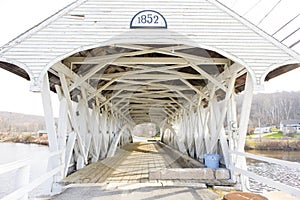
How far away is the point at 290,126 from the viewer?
4966cm

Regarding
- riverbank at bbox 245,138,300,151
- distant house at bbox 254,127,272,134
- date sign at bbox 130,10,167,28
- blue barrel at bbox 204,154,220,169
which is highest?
date sign at bbox 130,10,167,28

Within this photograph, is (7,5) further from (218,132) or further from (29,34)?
(218,132)

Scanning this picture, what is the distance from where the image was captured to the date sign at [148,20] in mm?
3990

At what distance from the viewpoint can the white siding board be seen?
3.97m

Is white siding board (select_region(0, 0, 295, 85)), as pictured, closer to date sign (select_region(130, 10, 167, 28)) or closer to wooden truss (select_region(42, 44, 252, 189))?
date sign (select_region(130, 10, 167, 28))

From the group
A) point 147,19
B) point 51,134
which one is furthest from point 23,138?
point 147,19

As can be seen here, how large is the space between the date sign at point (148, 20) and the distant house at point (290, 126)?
51.9 metres

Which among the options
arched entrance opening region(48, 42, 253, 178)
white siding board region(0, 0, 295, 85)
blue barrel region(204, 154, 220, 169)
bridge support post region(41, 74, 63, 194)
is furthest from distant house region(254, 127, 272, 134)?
bridge support post region(41, 74, 63, 194)

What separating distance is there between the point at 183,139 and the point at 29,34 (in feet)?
32.5

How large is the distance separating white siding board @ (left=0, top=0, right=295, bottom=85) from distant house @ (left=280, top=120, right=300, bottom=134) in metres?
51.1

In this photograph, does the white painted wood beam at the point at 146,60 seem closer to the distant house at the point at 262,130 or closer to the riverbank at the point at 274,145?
the riverbank at the point at 274,145

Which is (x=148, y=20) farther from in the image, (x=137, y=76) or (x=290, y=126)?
(x=290, y=126)

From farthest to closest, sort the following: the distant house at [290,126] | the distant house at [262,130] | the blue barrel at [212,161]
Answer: the distant house at [290,126], the distant house at [262,130], the blue barrel at [212,161]

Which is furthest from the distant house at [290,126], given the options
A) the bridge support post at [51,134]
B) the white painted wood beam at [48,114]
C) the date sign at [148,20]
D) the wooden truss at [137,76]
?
the white painted wood beam at [48,114]
